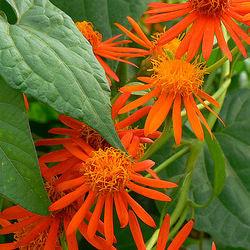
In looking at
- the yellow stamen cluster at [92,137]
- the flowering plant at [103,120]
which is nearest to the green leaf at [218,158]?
the flowering plant at [103,120]

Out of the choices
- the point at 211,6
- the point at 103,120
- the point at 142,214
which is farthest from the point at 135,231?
the point at 211,6

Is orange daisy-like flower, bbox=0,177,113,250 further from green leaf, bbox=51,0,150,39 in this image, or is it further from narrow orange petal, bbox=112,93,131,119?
green leaf, bbox=51,0,150,39

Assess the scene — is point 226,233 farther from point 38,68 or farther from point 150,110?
point 38,68

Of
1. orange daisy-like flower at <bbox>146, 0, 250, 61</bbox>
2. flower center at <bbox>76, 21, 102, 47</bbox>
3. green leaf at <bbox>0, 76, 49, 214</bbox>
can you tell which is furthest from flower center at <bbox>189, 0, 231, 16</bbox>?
green leaf at <bbox>0, 76, 49, 214</bbox>

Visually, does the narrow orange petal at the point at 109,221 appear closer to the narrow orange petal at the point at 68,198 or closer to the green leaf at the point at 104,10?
the narrow orange petal at the point at 68,198

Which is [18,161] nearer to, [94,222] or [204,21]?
[94,222]

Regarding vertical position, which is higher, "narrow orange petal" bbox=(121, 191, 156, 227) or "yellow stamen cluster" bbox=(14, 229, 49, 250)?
"narrow orange petal" bbox=(121, 191, 156, 227)

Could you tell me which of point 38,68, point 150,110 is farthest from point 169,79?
point 38,68

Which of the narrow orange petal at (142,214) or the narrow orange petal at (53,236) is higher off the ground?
the narrow orange petal at (142,214)
